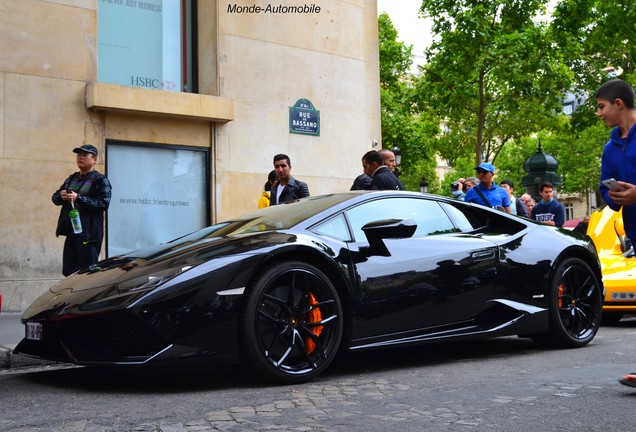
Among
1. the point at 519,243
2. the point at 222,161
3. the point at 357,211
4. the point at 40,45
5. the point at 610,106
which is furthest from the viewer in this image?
the point at 222,161

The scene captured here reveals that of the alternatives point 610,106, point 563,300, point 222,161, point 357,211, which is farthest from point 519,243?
point 222,161

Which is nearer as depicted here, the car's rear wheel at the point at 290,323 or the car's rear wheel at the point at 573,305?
the car's rear wheel at the point at 290,323

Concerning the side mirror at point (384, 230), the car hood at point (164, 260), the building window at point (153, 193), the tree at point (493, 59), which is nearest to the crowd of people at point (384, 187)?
the side mirror at point (384, 230)

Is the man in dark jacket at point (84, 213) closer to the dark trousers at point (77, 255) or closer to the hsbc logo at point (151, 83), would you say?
the dark trousers at point (77, 255)

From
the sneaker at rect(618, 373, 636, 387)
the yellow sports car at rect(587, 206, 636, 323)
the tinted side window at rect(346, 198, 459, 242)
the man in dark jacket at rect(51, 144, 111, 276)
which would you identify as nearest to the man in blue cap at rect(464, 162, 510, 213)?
the yellow sports car at rect(587, 206, 636, 323)

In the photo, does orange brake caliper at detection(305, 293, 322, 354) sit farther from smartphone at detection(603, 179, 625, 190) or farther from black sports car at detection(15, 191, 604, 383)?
smartphone at detection(603, 179, 625, 190)

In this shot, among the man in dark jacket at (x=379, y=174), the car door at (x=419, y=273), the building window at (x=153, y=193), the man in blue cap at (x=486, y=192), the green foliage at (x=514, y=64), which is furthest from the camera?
the green foliage at (x=514, y=64)

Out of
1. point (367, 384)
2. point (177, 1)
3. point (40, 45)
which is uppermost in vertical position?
point (177, 1)

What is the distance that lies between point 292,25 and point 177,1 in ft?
6.06

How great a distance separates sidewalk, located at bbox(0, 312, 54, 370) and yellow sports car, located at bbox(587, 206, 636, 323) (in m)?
5.83

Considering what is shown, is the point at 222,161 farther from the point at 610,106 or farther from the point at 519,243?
the point at 610,106

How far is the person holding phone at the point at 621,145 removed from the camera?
475 centimetres

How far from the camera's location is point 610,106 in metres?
4.88

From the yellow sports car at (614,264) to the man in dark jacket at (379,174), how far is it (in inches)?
102
